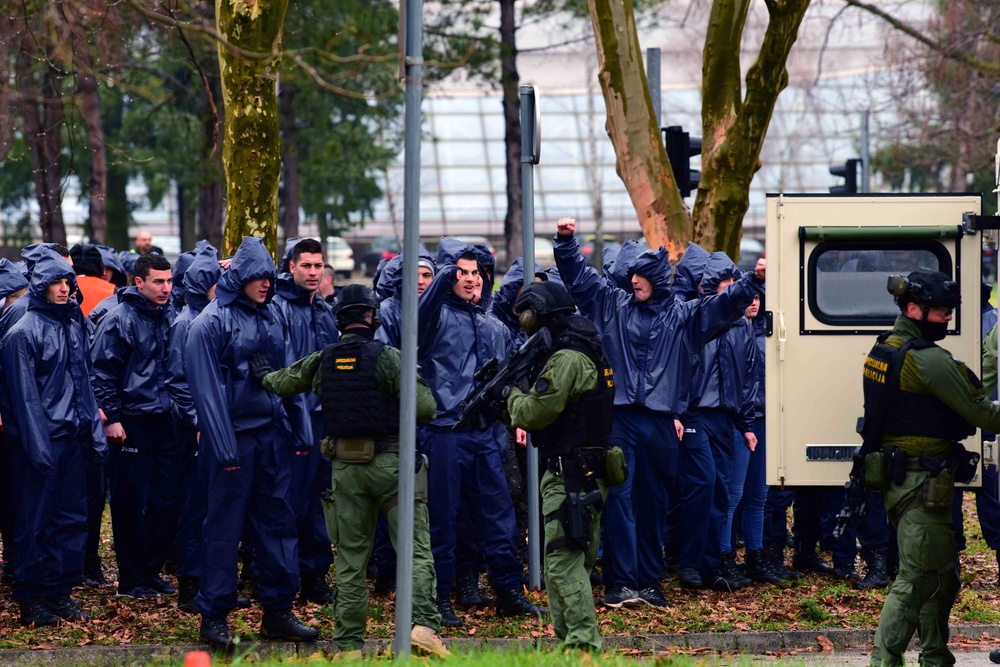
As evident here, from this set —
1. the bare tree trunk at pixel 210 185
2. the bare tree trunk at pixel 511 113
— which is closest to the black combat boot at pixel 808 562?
the bare tree trunk at pixel 511 113

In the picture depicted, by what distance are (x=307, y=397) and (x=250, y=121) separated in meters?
2.85

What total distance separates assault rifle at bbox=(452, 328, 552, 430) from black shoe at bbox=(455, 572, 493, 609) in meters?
2.10

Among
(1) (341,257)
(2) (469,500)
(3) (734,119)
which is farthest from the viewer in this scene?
(1) (341,257)

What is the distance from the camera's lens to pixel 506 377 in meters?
7.84

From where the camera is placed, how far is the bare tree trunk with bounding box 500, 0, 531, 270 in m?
26.3

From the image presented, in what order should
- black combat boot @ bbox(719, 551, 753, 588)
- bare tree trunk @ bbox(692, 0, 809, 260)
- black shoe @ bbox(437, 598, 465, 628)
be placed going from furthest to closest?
1. bare tree trunk @ bbox(692, 0, 809, 260)
2. black combat boot @ bbox(719, 551, 753, 588)
3. black shoe @ bbox(437, 598, 465, 628)

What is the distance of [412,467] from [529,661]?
1.06m

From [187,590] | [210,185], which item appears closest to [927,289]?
[187,590]

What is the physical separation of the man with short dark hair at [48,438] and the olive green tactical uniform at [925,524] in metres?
4.81

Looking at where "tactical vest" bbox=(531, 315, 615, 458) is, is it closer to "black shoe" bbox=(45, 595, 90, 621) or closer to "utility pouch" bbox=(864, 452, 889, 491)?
"utility pouch" bbox=(864, 452, 889, 491)

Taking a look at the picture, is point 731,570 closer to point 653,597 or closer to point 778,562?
point 778,562

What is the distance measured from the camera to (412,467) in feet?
22.2

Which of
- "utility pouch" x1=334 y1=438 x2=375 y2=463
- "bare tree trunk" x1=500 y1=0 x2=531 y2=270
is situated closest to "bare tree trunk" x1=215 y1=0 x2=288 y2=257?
"utility pouch" x1=334 y1=438 x2=375 y2=463

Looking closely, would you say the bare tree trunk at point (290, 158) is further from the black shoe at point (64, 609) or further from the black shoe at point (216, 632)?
the black shoe at point (216, 632)
